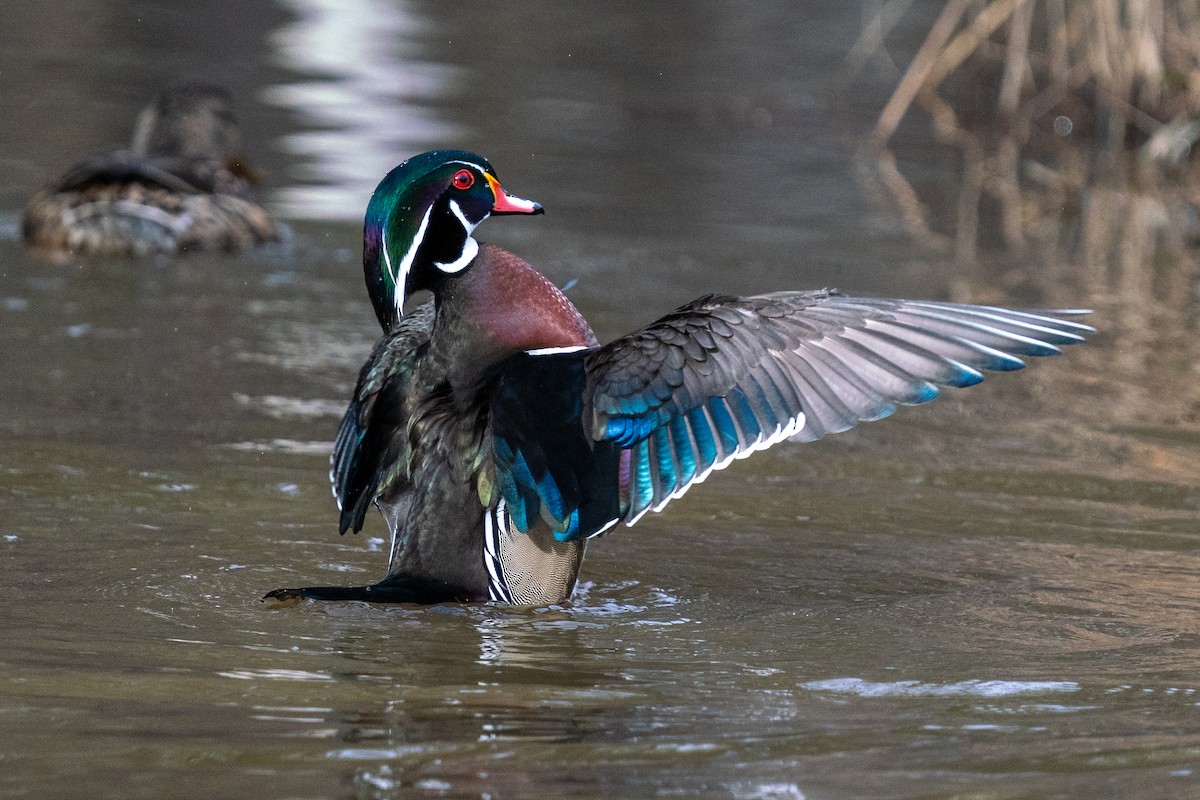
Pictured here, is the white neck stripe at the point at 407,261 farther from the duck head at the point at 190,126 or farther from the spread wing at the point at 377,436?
the duck head at the point at 190,126

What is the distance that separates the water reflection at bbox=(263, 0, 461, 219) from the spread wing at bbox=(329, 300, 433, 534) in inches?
174

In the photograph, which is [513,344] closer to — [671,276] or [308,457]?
[308,457]

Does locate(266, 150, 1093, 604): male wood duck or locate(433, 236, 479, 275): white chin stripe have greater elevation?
locate(433, 236, 479, 275): white chin stripe

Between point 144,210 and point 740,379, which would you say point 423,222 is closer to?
point 740,379

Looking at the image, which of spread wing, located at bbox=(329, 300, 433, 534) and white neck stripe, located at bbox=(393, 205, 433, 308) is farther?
spread wing, located at bbox=(329, 300, 433, 534)

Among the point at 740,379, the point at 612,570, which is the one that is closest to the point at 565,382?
the point at 740,379

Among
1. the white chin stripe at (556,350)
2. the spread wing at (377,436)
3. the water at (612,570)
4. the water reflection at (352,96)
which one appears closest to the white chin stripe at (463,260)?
the white chin stripe at (556,350)

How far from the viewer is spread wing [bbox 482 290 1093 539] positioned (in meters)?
3.88

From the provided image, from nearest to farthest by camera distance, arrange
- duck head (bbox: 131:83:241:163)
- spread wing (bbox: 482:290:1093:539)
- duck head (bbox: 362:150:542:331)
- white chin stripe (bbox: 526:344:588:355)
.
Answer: spread wing (bbox: 482:290:1093:539) → duck head (bbox: 362:150:542:331) → white chin stripe (bbox: 526:344:588:355) → duck head (bbox: 131:83:241:163)

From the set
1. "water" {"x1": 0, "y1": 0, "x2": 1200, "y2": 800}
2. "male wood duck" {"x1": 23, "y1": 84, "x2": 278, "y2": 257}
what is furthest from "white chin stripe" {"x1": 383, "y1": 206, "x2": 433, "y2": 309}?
"male wood duck" {"x1": 23, "y1": 84, "x2": 278, "y2": 257}

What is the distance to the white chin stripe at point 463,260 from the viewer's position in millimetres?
4113

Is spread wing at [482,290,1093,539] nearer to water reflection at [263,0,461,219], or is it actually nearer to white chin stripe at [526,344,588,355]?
white chin stripe at [526,344,588,355]

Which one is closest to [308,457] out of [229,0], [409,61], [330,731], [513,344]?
[513,344]

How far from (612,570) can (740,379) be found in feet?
2.80
